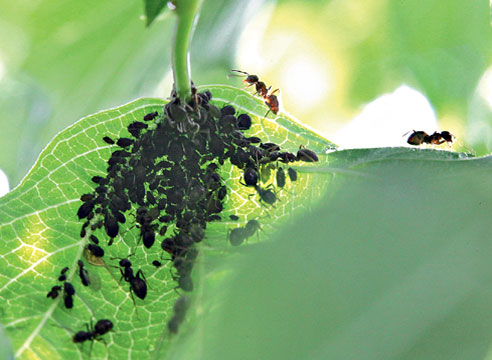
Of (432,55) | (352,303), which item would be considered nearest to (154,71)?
(432,55)

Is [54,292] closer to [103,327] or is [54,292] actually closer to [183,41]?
[103,327]

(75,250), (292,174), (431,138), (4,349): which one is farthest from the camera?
(431,138)

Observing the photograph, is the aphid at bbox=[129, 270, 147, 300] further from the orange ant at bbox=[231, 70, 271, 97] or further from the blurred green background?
the blurred green background

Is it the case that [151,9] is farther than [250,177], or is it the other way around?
[250,177]

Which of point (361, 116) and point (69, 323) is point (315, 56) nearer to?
point (361, 116)

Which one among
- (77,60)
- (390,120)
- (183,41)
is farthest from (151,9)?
(390,120)

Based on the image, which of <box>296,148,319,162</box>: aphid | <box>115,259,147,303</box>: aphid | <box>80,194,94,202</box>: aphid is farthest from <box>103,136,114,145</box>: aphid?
<box>296,148,319,162</box>: aphid

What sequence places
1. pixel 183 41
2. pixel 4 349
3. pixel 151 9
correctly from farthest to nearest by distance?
pixel 4 349, pixel 183 41, pixel 151 9
